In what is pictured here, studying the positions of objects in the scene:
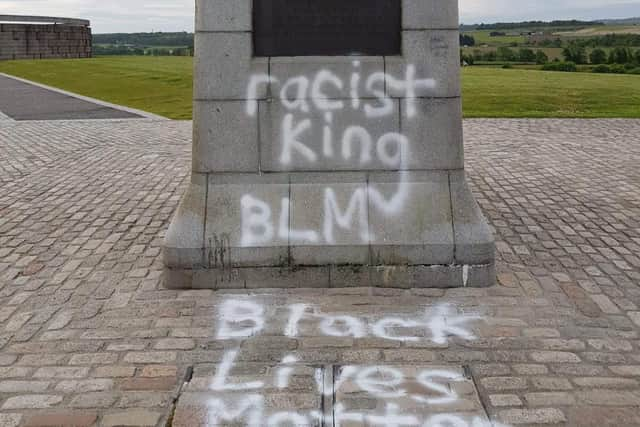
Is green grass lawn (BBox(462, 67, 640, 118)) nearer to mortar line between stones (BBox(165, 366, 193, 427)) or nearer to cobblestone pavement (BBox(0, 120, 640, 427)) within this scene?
cobblestone pavement (BBox(0, 120, 640, 427))

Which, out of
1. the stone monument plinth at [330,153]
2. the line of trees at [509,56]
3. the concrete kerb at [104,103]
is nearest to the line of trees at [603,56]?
the line of trees at [509,56]

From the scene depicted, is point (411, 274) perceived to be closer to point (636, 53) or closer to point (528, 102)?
point (528, 102)

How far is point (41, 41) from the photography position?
215ft

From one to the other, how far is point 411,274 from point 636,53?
40645 mm

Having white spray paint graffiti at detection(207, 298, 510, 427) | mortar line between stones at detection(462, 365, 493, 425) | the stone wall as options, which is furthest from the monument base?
the stone wall

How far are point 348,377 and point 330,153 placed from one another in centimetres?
245

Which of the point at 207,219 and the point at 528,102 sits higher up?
the point at 528,102

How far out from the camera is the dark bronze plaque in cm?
616

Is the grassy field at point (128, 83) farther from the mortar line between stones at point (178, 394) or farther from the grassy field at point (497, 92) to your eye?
the mortar line between stones at point (178, 394)

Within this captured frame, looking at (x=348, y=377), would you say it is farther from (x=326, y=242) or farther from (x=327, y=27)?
(x=327, y=27)

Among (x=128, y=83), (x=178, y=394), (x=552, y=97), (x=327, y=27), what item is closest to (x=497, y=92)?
(x=552, y=97)

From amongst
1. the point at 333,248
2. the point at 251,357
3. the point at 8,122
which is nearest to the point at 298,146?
the point at 333,248

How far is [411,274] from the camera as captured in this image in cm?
618

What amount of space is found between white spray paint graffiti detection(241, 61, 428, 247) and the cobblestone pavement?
627mm
